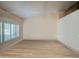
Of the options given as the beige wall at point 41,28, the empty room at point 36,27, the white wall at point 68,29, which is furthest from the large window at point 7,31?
the white wall at point 68,29

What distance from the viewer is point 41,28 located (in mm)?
1878

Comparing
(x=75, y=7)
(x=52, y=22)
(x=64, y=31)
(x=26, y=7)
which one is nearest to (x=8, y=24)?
(x=26, y=7)

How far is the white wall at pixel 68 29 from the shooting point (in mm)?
1893

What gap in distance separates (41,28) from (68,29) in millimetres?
367

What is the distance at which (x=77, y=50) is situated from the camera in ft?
5.44

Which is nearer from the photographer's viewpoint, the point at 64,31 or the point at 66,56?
the point at 66,56

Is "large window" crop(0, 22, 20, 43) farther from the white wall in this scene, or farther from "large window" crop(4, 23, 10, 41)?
the white wall

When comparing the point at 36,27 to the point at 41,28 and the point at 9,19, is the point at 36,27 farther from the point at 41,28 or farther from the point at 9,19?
the point at 9,19

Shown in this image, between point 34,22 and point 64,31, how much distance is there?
43cm

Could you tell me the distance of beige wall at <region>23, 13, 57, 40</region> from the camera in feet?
6.08

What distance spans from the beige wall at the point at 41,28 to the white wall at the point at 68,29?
0.09 meters

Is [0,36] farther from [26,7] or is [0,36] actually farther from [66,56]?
[66,56]

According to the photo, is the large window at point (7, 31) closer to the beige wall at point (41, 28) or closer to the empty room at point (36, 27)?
the empty room at point (36, 27)

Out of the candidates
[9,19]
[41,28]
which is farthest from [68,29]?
[9,19]
